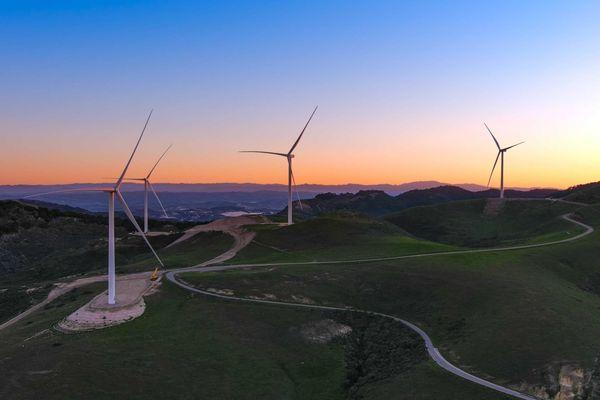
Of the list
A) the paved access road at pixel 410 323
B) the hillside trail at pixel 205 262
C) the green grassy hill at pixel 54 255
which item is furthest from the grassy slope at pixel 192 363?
the green grassy hill at pixel 54 255

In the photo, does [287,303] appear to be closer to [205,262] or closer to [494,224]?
[205,262]

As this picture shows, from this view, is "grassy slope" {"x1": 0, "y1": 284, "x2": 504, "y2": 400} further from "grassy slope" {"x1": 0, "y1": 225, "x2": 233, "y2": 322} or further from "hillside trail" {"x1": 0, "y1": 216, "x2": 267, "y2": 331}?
"grassy slope" {"x1": 0, "y1": 225, "x2": 233, "y2": 322}

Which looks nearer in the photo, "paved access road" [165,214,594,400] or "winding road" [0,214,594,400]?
"paved access road" [165,214,594,400]

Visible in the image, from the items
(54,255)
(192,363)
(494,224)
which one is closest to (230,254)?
(192,363)

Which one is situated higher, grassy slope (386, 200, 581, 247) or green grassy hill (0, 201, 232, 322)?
grassy slope (386, 200, 581, 247)

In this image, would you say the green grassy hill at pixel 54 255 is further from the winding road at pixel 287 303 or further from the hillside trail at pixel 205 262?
the winding road at pixel 287 303

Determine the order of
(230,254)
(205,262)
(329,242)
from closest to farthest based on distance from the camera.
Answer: (205,262) < (230,254) < (329,242)

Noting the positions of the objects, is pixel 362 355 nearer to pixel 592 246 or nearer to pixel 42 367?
pixel 42 367

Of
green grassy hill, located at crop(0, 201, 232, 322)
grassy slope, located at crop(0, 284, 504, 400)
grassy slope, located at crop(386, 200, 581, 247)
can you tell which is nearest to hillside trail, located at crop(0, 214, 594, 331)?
green grassy hill, located at crop(0, 201, 232, 322)
